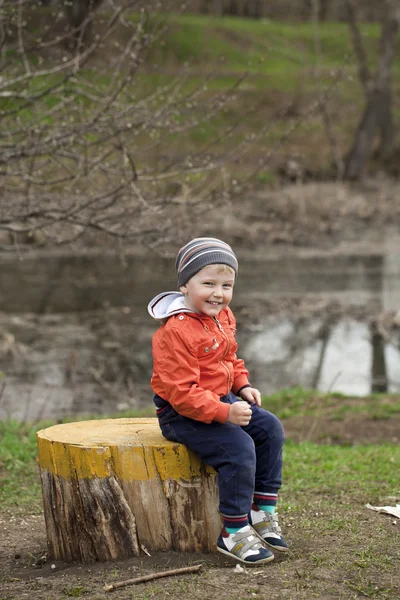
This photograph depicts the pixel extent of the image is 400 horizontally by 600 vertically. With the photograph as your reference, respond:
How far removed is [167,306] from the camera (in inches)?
180

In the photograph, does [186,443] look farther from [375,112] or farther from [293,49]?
[293,49]

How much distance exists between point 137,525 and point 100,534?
19 cm

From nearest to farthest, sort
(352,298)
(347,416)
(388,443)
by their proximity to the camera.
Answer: (388,443)
(347,416)
(352,298)

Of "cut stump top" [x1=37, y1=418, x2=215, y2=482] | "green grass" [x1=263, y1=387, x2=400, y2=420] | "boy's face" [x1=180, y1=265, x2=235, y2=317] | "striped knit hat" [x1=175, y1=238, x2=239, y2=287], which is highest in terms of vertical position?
"striped knit hat" [x1=175, y1=238, x2=239, y2=287]

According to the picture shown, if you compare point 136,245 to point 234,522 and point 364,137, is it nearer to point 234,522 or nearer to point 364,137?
point 234,522

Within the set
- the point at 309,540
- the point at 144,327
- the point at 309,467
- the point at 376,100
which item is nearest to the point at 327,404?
the point at 309,467

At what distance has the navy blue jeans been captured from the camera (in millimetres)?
4348

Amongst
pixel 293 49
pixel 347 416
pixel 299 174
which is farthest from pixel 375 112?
pixel 347 416

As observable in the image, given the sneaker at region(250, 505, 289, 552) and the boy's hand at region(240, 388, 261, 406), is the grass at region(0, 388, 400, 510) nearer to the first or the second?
the sneaker at region(250, 505, 289, 552)

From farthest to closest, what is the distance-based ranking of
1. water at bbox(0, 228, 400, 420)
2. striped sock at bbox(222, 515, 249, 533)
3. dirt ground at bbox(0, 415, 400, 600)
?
water at bbox(0, 228, 400, 420) → striped sock at bbox(222, 515, 249, 533) → dirt ground at bbox(0, 415, 400, 600)

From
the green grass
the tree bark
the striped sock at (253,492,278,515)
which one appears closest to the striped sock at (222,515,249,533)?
the striped sock at (253,492,278,515)

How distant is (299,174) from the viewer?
2680cm

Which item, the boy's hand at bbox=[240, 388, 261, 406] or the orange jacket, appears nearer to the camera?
the orange jacket

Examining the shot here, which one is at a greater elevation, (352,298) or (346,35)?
(346,35)
